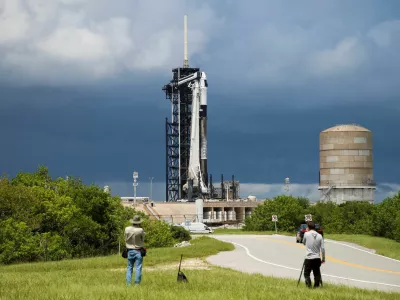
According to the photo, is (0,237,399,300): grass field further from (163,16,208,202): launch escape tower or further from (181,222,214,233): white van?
(163,16,208,202): launch escape tower

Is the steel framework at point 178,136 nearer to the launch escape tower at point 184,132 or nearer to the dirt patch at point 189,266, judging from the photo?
the launch escape tower at point 184,132

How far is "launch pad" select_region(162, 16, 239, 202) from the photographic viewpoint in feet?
450

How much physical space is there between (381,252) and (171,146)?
4094 inches

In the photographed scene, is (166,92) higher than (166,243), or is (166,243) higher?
(166,92)

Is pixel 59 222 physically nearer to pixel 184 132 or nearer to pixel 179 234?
pixel 179 234

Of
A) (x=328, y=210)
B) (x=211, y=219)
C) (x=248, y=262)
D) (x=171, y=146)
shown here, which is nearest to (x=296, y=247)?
(x=248, y=262)

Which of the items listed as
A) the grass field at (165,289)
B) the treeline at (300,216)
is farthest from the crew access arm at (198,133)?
the grass field at (165,289)

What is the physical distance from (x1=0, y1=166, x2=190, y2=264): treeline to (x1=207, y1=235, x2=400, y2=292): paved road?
1299 centimetres

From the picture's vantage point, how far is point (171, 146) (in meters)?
145

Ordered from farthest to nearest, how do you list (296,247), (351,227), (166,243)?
(351,227)
(166,243)
(296,247)

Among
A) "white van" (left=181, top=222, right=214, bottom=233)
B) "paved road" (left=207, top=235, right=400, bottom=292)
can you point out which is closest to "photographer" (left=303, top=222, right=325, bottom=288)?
"paved road" (left=207, top=235, right=400, bottom=292)

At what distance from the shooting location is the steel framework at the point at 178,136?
14300 centimetres

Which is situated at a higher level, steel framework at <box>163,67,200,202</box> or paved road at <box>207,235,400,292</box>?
steel framework at <box>163,67,200,202</box>

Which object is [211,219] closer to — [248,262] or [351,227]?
[351,227]
